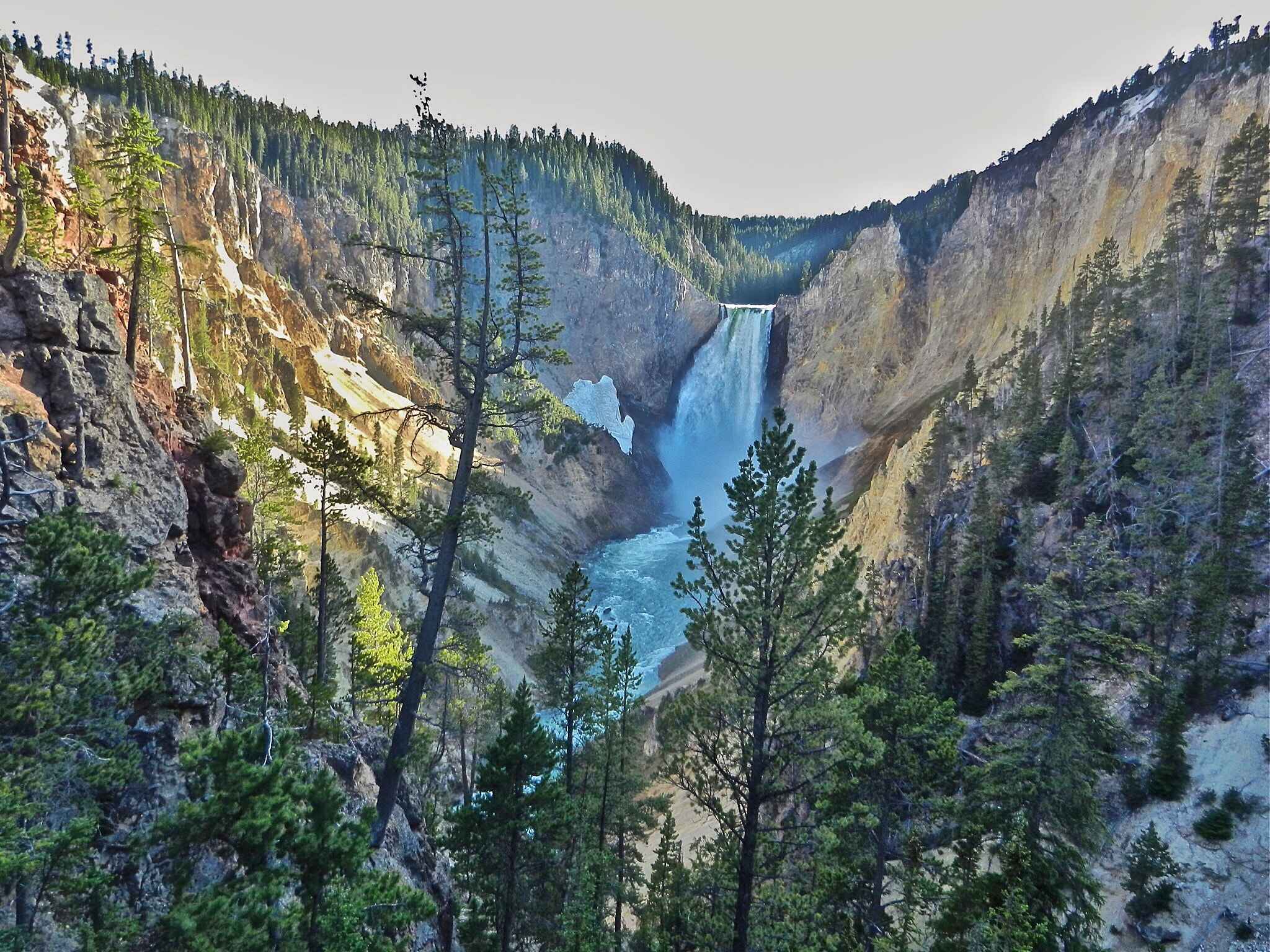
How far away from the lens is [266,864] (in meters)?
7.48

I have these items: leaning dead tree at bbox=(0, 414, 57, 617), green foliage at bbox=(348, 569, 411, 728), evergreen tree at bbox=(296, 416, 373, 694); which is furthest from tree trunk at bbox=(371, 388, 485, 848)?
green foliage at bbox=(348, 569, 411, 728)

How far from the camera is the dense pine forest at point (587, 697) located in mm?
7469

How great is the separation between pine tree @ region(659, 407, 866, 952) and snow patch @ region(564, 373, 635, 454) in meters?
71.1

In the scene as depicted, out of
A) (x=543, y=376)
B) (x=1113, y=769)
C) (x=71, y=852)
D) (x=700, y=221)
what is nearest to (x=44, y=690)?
(x=71, y=852)

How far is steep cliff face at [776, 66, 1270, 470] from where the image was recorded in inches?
1955

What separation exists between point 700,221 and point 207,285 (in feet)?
322

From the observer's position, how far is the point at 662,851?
59.2 ft

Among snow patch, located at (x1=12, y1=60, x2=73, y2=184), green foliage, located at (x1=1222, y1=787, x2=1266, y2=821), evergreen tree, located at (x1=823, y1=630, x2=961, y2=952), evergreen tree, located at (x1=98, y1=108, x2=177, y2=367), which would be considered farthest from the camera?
snow patch, located at (x1=12, y1=60, x2=73, y2=184)

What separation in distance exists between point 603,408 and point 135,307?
7140 centimetres

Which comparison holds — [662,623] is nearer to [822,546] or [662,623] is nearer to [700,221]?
[822,546]

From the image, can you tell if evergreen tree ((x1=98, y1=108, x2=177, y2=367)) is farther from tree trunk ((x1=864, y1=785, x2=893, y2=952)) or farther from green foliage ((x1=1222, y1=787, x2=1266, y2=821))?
green foliage ((x1=1222, y1=787, x2=1266, y2=821))

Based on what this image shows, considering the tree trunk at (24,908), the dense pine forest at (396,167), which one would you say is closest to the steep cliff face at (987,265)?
the dense pine forest at (396,167)

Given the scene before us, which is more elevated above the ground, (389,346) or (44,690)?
(389,346)

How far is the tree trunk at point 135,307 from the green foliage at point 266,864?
11783 mm
